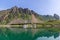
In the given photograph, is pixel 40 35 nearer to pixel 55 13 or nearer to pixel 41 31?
pixel 41 31

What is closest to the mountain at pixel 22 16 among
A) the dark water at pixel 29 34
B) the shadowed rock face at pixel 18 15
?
the shadowed rock face at pixel 18 15

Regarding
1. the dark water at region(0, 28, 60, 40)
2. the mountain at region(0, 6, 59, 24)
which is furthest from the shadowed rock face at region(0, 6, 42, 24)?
the dark water at region(0, 28, 60, 40)

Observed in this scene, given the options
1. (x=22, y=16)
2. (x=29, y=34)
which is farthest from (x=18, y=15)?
(x=29, y=34)

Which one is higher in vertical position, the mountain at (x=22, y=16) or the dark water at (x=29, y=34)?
the mountain at (x=22, y=16)

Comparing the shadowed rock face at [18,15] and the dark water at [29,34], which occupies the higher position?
the shadowed rock face at [18,15]

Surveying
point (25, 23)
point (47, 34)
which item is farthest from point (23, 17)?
point (47, 34)

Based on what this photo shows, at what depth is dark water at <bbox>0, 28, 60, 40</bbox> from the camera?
796cm

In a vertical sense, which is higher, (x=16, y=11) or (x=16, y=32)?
(x=16, y=11)

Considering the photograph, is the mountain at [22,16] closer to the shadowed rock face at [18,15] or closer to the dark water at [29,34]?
the shadowed rock face at [18,15]

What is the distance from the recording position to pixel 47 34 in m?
7.99

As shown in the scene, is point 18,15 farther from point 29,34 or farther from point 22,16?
point 29,34

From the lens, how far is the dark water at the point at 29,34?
7.96 m

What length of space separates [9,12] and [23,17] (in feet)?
1.24

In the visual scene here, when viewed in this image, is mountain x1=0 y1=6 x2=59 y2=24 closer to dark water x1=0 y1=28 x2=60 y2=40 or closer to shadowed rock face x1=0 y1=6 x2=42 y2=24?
shadowed rock face x1=0 y1=6 x2=42 y2=24
